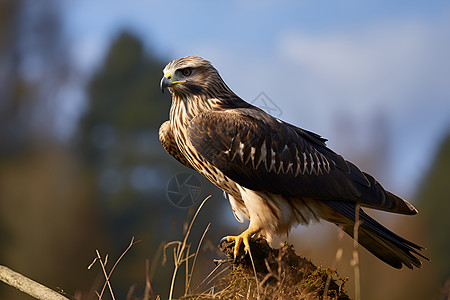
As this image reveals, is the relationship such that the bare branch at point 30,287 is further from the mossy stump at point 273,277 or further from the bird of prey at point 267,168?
the bird of prey at point 267,168

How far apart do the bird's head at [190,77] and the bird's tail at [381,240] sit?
5.15 feet

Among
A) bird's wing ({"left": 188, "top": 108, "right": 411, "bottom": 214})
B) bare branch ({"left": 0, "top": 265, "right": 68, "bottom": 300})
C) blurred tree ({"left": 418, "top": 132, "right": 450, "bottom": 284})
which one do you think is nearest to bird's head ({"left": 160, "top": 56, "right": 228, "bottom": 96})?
bird's wing ({"left": 188, "top": 108, "right": 411, "bottom": 214})

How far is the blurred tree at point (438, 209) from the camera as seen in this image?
68.8 ft

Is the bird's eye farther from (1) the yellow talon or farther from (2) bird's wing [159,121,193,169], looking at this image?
(1) the yellow talon

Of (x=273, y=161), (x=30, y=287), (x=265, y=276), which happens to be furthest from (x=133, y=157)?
(x=30, y=287)

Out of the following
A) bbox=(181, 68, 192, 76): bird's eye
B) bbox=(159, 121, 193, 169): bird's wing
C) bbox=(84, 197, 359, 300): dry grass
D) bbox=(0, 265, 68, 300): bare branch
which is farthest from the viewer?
bbox=(159, 121, 193, 169): bird's wing

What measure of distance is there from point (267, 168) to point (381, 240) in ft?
3.82

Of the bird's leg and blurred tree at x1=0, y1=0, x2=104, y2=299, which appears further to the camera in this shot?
blurred tree at x1=0, y1=0, x2=104, y2=299

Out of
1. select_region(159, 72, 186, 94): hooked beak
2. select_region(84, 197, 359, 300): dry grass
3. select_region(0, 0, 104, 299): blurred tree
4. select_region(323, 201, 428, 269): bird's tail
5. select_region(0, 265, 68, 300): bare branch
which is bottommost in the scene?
select_region(0, 0, 104, 299): blurred tree

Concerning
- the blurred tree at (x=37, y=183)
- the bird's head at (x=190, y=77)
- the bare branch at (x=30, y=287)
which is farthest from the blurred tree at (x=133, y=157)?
the bare branch at (x=30, y=287)

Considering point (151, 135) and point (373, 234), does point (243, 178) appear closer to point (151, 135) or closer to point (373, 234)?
point (373, 234)

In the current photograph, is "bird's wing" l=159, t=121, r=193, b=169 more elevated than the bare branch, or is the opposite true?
"bird's wing" l=159, t=121, r=193, b=169

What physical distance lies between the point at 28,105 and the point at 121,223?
7259 millimetres

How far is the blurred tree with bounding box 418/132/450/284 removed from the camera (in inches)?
826
